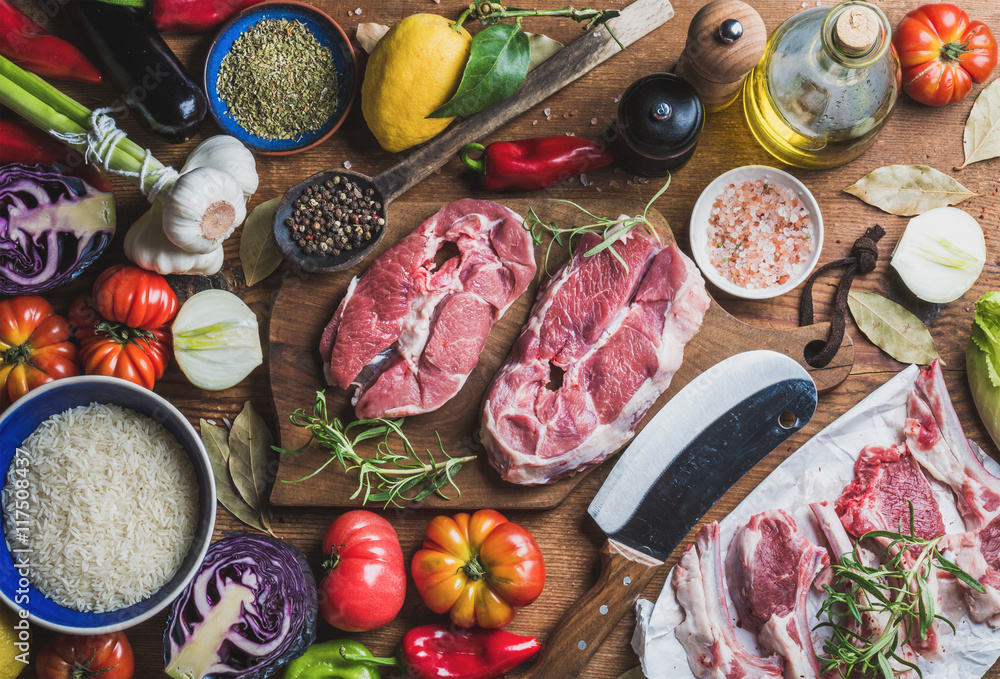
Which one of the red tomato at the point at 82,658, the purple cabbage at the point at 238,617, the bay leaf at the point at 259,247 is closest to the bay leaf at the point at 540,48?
the bay leaf at the point at 259,247

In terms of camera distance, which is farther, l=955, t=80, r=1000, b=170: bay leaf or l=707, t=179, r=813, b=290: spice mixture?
l=955, t=80, r=1000, b=170: bay leaf

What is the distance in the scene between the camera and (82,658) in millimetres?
2236

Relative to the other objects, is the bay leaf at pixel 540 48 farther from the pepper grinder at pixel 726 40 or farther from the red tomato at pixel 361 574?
the red tomato at pixel 361 574

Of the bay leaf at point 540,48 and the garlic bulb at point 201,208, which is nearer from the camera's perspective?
the garlic bulb at point 201,208

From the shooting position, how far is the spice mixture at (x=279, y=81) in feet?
7.95

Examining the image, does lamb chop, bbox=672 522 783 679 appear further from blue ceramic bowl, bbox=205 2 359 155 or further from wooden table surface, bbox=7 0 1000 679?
blue ceramic bowl, bbox=205 2 359 155

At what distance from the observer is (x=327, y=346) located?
2355 millimetres

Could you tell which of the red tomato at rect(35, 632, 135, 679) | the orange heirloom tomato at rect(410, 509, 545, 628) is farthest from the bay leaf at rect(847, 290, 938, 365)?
the red tomato at rect(35, 632, 135, 679)

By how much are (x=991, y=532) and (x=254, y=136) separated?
303 cm

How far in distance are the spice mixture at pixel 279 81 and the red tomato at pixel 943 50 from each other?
213 cm

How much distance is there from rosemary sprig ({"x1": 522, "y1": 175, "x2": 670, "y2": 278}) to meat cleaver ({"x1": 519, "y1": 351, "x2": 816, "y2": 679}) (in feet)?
1.92

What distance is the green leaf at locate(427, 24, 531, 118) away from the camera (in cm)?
229

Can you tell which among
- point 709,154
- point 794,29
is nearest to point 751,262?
point 709,154

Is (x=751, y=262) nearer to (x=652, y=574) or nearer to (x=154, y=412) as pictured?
(x=652, y=574)
